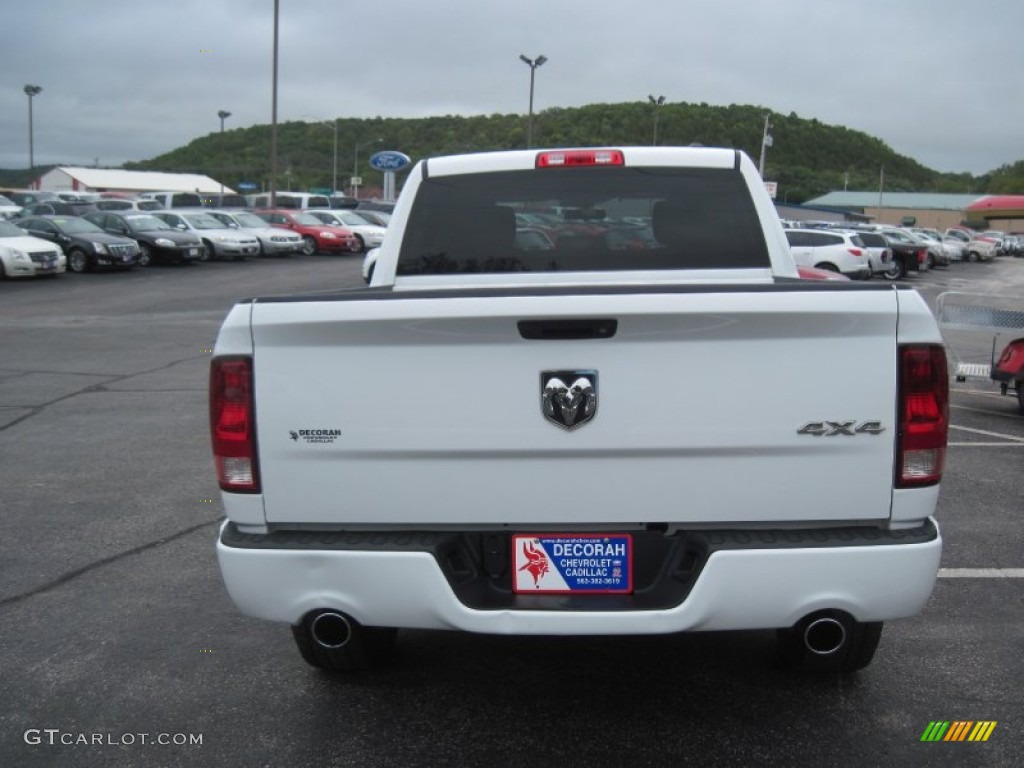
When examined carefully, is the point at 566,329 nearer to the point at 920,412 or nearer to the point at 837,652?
the point at 920,412

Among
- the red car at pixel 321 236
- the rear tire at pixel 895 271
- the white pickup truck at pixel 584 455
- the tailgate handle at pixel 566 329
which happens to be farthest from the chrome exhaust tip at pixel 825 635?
the red car at pixel 321 236

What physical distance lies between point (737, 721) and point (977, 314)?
719cm

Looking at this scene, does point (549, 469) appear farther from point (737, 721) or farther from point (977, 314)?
point (977, 314)

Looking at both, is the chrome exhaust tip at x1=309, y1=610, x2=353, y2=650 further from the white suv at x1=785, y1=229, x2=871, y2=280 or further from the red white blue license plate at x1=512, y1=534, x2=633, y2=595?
the white suv at x1=785, y1=229, x2=871, y2=280

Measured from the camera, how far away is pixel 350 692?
3879 millimetres

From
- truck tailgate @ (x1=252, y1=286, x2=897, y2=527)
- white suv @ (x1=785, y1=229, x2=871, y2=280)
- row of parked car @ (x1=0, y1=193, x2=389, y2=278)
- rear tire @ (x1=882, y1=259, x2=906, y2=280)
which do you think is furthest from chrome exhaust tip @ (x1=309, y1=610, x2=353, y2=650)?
rear tire @ (x1=882, y1=259, x2=906, y2=280)

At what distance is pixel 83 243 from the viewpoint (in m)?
26.9

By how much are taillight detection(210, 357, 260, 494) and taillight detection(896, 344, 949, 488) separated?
2009 millimetres

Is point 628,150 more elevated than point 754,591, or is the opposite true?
point 628,150

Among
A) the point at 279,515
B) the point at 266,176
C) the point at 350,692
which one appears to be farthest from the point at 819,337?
the point at 266,176

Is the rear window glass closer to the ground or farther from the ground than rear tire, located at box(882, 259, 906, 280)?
farther from the ground

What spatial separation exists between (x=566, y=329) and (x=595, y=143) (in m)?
41.6

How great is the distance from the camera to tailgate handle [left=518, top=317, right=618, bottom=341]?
306 centimetres

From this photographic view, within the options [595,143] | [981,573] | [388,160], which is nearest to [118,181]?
[388,160]
